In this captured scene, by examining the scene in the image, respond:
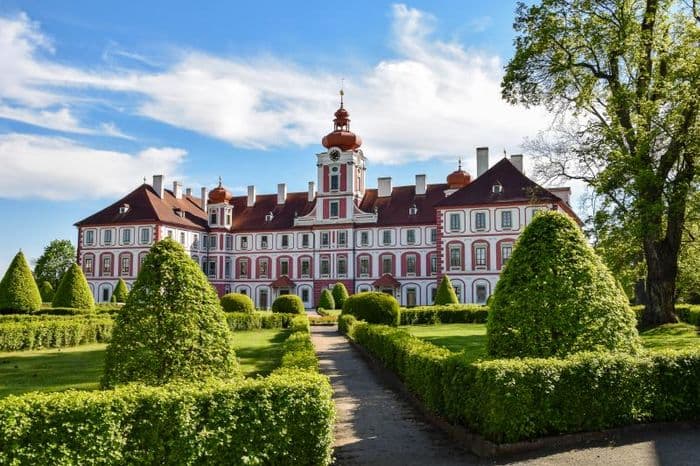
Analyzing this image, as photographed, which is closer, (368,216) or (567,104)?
(567,104)

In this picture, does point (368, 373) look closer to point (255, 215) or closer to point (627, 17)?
point (627, 17)

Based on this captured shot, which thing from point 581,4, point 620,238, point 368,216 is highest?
point 581,4

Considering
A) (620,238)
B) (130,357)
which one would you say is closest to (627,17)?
(620,238)

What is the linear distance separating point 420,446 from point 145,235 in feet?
171

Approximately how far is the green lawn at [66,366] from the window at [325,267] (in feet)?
118

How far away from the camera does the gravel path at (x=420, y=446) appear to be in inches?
302

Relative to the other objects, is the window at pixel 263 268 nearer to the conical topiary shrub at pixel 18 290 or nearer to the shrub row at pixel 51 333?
the conical topiary shrub at pixel 18 290

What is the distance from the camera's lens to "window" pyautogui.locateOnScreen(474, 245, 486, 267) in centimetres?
4819

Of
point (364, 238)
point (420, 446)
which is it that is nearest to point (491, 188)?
point (364, 238)

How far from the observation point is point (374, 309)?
28.6m

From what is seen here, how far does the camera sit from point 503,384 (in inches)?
313

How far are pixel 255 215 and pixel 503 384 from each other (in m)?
57.6

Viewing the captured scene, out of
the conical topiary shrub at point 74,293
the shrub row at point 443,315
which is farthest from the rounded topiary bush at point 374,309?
the conical topiary shrub at point 74,293

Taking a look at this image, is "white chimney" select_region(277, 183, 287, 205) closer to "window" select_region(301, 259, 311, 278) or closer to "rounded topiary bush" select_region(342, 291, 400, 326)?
"window" select_region(301, 259, 311, 278)
